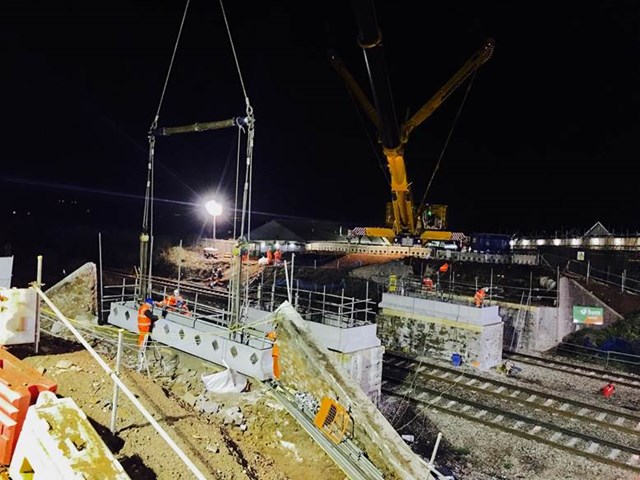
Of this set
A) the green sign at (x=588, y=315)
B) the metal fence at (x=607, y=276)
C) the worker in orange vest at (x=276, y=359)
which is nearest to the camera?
the worker in orange vest at (x=276, y=359)

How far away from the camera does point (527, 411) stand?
45.4ft

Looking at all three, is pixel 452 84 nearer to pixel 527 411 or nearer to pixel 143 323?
pixel 527 411

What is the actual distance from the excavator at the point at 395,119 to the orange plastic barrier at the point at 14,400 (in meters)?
12.7

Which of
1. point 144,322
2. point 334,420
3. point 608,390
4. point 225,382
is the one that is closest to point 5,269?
point 144,322

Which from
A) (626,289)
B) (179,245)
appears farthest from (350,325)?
(179,245)

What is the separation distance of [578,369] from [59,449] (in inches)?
780

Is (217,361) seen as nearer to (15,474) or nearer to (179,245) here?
(15,474)

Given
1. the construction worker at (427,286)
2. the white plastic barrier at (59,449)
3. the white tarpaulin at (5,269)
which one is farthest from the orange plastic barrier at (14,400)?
the construction worker at (427,286)

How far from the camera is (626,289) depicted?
22266 mm

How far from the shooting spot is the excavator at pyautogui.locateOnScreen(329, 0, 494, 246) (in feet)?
48.0

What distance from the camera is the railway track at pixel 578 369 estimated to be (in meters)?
17.0

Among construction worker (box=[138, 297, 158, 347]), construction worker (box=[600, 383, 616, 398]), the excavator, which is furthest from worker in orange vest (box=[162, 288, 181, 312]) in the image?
construction worker (box=[600, 383, 616, 398])

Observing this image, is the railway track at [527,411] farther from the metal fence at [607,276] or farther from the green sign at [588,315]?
the metal fence at [607,276]

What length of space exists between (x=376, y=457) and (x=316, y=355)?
8.32 feet
